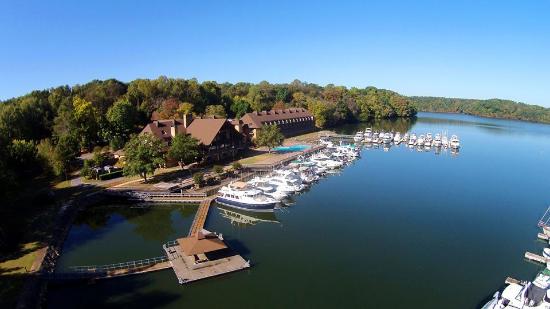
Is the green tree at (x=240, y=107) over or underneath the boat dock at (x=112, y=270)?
over

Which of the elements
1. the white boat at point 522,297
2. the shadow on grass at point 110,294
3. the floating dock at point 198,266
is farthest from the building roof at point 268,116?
the white boat at point 522,297

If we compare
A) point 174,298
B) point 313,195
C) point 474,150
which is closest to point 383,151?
point 474,150

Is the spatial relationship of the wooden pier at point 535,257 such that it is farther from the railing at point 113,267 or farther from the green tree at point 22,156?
the green tree at point 22,156

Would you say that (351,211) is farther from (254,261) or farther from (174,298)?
(174,298)

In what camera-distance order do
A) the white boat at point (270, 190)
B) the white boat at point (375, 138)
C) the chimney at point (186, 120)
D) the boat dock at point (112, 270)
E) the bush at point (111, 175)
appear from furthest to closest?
the white boat at point (375, 138) → the chimney at point (186, 120) → the bush at point (111, 175) → the white boat at point (270, 190) → the boat dock at point (112, 270)

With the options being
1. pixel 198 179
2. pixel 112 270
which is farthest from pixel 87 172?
pixel 112 270

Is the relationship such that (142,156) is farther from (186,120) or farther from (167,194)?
(186,120)

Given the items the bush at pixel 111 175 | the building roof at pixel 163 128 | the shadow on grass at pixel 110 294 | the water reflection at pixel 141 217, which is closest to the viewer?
the shadow on grass at pixel 110 294
